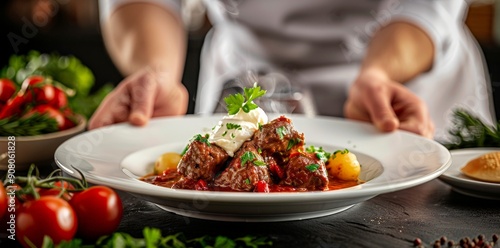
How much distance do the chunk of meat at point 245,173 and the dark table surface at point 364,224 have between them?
0.35 feet

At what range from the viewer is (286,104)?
2596 mm

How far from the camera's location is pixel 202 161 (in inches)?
56.2

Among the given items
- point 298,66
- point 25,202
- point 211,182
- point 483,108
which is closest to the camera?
point 25,202

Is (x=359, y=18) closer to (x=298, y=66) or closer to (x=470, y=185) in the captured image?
(x=298, y=66)

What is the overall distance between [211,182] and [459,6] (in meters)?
1.68

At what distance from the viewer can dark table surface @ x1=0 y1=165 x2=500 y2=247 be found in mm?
1229

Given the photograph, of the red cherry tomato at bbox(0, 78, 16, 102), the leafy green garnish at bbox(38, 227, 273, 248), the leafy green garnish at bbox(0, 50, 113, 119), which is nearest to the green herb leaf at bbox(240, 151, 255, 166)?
the leafy green garnish at bbox(38, 227, 273, 248)

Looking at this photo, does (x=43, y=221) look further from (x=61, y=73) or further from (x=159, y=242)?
(x=61, y=73)

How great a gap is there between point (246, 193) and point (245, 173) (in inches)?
8.0

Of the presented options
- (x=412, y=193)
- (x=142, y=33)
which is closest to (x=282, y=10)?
(x=142, y=33)

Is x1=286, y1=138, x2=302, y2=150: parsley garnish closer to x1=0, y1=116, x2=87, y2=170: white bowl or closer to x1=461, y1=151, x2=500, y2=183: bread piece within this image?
x1=461, y1=151, x2=500, y2=183: bread piece

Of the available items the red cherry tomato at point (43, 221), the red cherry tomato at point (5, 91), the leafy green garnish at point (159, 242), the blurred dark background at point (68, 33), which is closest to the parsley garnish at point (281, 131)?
the leafy green garnish at point (159, 242)

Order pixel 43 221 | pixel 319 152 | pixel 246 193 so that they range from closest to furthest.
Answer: pixel 43 221
pixel 246 193
pixel 319 152

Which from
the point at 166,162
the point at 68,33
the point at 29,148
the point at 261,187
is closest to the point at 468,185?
the point at 261,187
